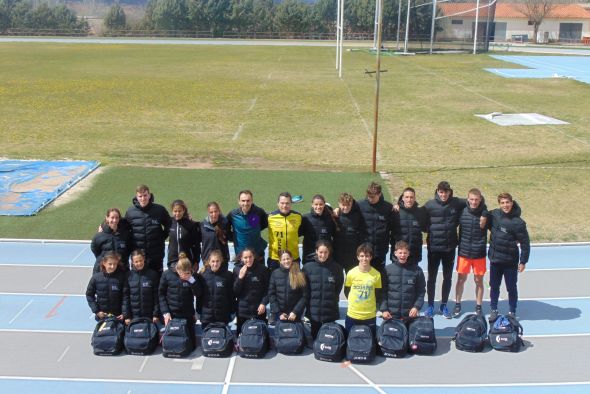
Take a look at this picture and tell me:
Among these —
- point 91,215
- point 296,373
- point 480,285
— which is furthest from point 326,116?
point 296,373

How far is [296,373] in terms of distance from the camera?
23.1 feet

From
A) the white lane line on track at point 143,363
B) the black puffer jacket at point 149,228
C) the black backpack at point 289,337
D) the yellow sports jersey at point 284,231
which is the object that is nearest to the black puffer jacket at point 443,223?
the yellow sports jersey at point 284,231

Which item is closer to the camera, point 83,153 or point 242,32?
point 83,153

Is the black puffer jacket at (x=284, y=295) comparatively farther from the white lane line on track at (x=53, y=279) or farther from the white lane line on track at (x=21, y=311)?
the white lane line on track at (x=53, y=279)

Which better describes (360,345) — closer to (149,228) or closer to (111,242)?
(149,228)

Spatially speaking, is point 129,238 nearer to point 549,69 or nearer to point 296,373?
point 296,373

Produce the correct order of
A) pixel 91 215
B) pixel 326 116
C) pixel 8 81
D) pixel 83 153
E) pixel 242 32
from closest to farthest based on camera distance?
pixel 91 215 → pixel 83 153 → pixel 326 116 → pixel 8 81 → pixel 242 32

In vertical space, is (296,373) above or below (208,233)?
below

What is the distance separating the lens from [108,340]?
24.1 feet

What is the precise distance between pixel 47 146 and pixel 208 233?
38.9ft

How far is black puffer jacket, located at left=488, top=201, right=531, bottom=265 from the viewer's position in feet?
25.7

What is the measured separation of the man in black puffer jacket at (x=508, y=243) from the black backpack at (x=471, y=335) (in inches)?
20.4

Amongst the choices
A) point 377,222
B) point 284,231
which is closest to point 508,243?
point 377,222

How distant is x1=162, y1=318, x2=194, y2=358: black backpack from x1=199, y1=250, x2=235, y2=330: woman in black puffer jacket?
339 millimetres
